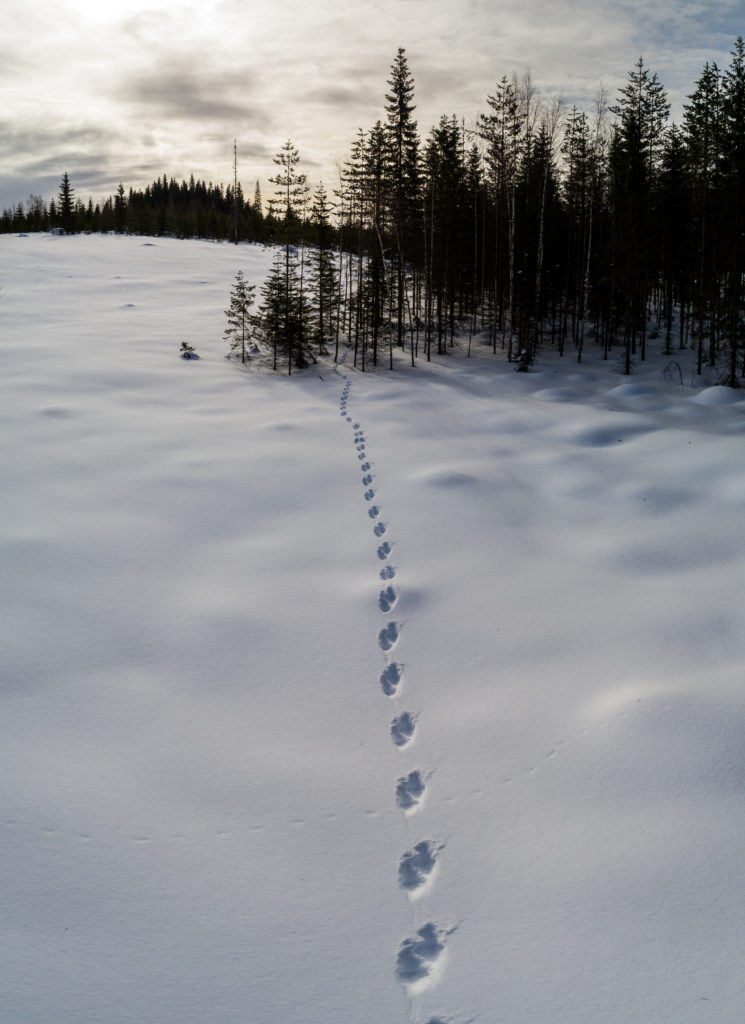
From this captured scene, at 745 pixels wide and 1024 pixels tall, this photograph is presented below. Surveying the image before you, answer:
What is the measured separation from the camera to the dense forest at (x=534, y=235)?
25.6 m

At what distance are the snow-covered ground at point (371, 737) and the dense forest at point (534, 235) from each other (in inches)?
562

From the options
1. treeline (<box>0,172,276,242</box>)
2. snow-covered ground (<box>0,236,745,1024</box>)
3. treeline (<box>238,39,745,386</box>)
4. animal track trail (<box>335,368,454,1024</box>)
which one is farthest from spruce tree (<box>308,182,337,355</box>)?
treeline (<box>0,172,276,242</box>)

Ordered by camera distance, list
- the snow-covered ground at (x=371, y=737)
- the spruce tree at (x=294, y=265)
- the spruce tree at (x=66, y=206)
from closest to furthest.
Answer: the snow-covered ground at (x=371, y=737), the spruce tree at (x=294, y=265), the spruce tree at (x=66, y=206)

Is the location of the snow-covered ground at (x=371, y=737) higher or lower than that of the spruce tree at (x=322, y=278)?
lower

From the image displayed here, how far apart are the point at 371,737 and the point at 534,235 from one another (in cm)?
3225

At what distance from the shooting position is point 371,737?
19.5ft

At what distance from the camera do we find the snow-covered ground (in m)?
3.71

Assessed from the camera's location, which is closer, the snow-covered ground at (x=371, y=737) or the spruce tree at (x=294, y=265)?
the snow-covered ground at (x=371, y=737)

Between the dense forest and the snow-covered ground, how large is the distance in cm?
1428

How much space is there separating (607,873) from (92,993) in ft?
10.4

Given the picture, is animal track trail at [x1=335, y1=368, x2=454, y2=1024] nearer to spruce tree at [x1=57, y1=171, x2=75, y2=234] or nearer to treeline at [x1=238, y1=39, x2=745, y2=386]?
treeline at [x1=238, y1=39, x2=745, y2=386]

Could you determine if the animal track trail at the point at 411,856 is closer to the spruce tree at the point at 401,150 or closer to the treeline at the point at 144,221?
the spruce tree at the point at 401,150

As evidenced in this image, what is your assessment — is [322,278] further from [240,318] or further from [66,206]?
[66,206]

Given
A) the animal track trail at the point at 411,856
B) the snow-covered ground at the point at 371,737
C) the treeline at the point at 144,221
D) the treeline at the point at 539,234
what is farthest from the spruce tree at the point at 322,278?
the treeline at the point at 144,221
